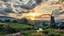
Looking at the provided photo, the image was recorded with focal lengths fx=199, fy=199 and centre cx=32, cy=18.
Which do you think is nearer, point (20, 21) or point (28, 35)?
point (28, 35)

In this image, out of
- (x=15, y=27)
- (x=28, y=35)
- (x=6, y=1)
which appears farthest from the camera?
(x=6, y=1)

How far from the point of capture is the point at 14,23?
23234mm

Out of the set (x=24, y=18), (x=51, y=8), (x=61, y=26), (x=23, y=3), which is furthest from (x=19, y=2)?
(x=61, y=26)

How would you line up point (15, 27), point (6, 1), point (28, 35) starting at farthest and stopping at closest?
point (6, 1) → point (15, 27) → point (28, 35)

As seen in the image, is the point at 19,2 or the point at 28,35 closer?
the point at 28,35

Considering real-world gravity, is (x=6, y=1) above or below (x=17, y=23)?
above

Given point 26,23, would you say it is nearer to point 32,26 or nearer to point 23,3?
point 32,26

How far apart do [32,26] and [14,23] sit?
7.00 feet

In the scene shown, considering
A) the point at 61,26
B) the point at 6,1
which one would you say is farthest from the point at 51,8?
the point at 6,1

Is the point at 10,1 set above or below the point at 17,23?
above

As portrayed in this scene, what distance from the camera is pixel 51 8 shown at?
2406 centimetres

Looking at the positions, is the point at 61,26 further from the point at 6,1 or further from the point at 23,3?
the point at 6,1

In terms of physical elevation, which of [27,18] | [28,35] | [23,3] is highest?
[23,3]

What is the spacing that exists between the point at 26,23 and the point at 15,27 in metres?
1.52
